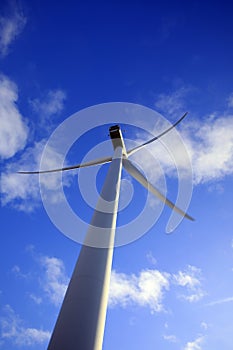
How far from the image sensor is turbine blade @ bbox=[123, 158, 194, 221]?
51.8ft

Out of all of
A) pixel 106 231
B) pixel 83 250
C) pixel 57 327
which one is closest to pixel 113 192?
pixel 106 231

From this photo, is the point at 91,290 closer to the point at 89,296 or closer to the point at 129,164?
the point at 89,296

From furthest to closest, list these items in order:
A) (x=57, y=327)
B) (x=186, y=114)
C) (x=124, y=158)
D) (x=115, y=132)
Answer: (x=186, y=114) → (x=115, y=132) → (x=124, y=158) → (x=57, y=327)

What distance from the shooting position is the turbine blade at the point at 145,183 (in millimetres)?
15789

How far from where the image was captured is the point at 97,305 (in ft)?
22.8

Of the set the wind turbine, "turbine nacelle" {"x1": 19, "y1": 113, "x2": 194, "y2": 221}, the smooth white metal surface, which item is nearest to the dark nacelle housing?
"turbine nacelle" {"x1": 19, "y1": 113, "x2": 194, "y2": 221}

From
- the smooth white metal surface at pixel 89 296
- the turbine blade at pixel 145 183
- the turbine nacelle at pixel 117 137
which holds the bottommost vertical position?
the smooth white metal surface at pixel 89 296

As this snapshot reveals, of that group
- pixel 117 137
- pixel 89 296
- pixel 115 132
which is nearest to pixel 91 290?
pixel 89 296

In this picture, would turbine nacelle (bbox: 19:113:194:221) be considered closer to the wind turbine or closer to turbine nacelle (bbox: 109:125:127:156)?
turbine nacelle (bbox: 109:125:127:156)

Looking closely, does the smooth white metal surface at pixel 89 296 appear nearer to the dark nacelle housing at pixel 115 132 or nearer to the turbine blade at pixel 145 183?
the turbine blade at pixel 145 183

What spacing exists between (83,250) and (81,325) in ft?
7.99

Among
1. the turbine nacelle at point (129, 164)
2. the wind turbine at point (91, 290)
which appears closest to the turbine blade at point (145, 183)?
the turbine nacelle at point (129, 164)

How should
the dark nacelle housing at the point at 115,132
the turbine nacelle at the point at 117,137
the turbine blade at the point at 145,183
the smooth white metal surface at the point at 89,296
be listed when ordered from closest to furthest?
1. the smooth white metal surface at the point at 89,296
2. the turbine blade at the point at 145,183
3. the turbine nacelle at the point at 117,137
4. the dark nacelle housing at the point at 115,132

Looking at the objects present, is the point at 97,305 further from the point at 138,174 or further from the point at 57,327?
the point at 138,174
